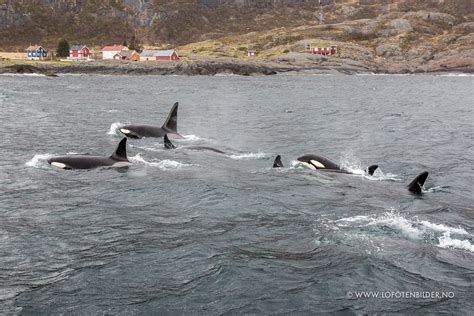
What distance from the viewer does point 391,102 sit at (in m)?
A: 84.6

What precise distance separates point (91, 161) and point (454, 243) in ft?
57.1

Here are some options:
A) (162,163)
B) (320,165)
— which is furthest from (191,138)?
(320,165)

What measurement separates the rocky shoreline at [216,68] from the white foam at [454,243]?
160414 millimetres

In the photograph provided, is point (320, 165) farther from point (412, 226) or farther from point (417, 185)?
point (412, 226)

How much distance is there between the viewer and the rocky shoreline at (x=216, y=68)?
173500mm

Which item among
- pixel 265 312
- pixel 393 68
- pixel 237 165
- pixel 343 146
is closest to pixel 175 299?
pixel 265 312

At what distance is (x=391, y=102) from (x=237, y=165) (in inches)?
2415

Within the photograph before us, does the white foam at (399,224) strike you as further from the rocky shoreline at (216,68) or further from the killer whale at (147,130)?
the rocky shoreline at (216,68)

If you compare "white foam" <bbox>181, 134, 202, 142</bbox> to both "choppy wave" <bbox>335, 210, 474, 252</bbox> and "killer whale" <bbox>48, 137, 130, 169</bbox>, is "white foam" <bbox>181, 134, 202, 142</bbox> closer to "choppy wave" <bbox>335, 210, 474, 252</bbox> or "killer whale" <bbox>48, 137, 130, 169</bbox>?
"killer whale" <bbox>48, 137, 130, 169</bbox>

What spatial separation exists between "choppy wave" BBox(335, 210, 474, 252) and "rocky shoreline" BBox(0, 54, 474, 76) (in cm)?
15784

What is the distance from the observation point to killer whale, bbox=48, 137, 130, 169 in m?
25.9

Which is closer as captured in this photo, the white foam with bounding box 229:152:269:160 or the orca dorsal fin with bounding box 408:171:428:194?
the orca dorsal fin with bounding box 408:171:428:194

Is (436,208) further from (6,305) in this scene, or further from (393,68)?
(393,68)

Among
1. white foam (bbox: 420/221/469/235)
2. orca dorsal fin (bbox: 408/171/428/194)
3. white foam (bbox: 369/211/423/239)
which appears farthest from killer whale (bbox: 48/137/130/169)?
white foam (bbox: 420/221/469/235)
